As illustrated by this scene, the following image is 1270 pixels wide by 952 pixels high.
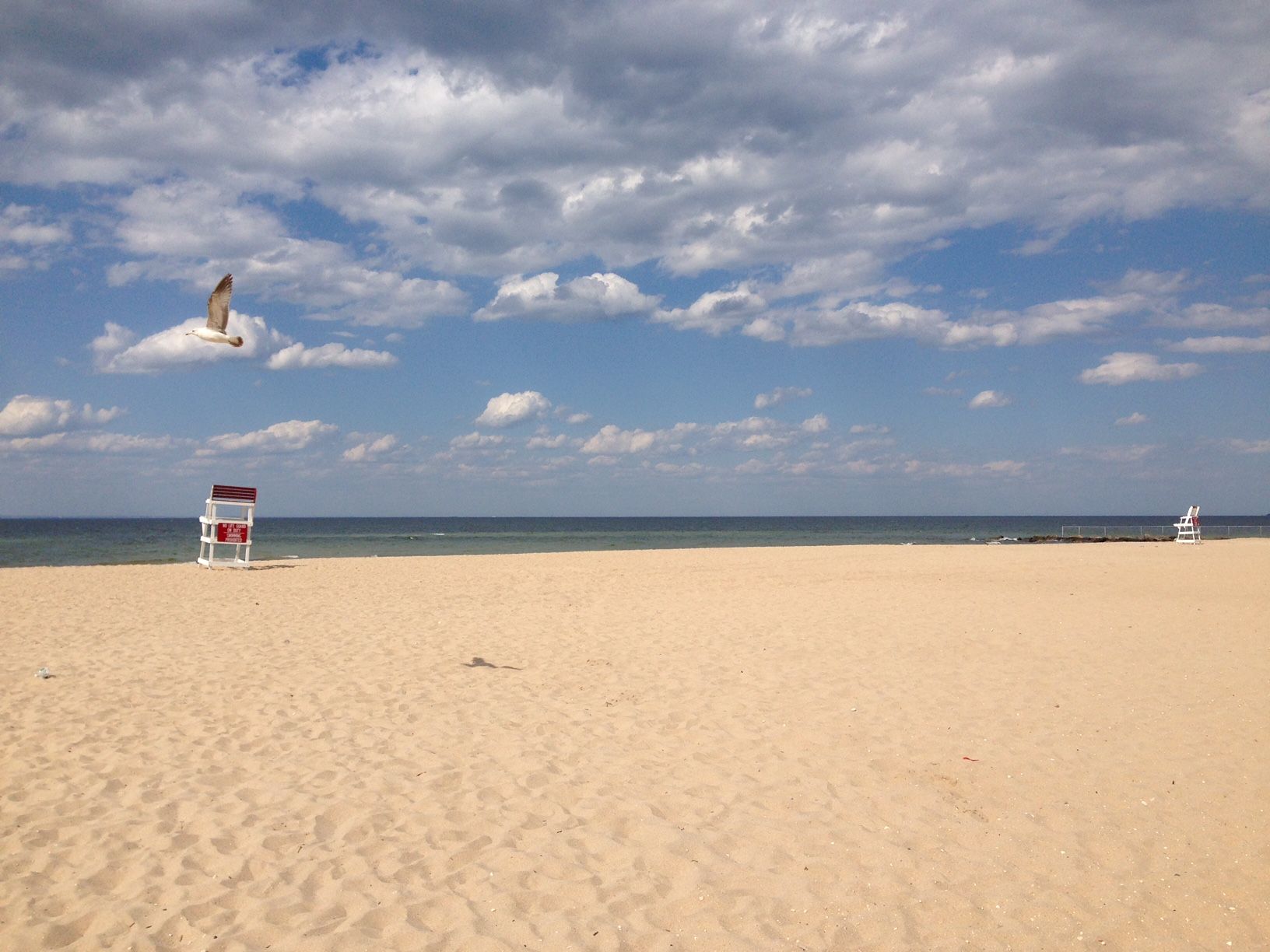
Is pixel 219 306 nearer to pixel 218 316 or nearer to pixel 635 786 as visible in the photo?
pixel 218 316

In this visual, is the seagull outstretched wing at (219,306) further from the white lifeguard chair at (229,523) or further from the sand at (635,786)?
the white lifeguard chair at (229,523)

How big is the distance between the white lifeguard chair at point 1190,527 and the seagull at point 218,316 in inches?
1478

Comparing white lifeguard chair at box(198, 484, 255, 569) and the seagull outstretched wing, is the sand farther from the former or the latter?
white lifeguard chair at box(198, 484, 255, 569)

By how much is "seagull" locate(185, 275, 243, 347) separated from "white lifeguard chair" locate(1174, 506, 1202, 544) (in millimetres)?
37553

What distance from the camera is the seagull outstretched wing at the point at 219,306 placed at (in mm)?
11047

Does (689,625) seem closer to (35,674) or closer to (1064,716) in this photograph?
(1064,716)

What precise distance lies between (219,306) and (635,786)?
8917 millimetres

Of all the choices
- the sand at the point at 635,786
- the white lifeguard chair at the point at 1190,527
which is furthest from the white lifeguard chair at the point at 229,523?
the white lifeguard chair at the point at 1190,527

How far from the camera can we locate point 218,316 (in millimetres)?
11086

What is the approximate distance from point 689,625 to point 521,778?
6.80 m

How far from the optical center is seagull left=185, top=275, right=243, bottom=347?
11.0 metres

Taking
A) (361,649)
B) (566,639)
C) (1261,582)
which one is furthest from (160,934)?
(1261,582)

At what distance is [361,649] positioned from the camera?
10398mm

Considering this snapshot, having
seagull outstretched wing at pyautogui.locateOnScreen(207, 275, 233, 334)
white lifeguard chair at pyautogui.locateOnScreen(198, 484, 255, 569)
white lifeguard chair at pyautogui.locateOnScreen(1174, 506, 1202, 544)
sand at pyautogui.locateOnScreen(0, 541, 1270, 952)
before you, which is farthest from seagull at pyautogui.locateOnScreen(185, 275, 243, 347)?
white lifeguard chair at pyautogui.locateOnScreen(1174, 506, 1202, 544)
